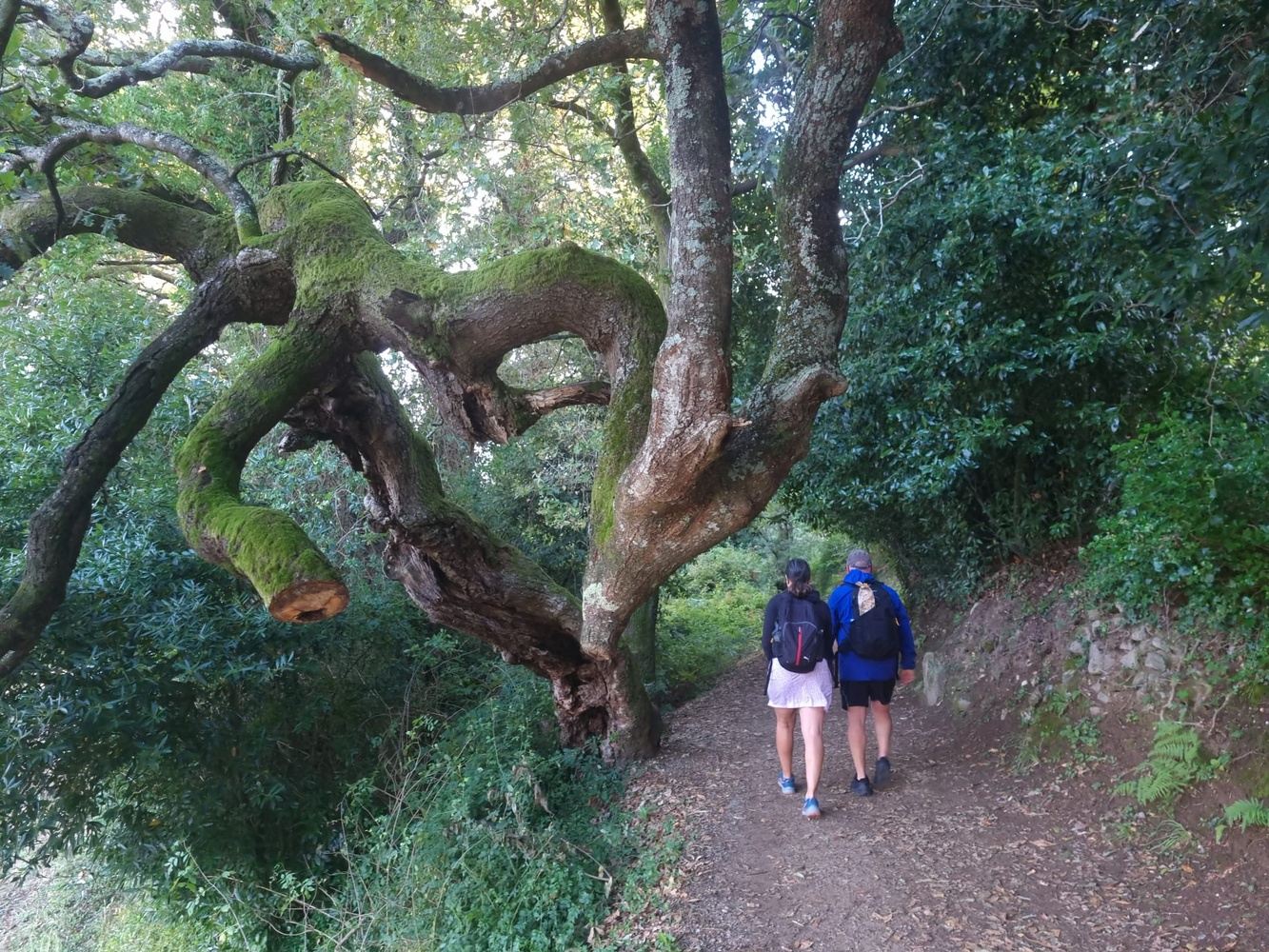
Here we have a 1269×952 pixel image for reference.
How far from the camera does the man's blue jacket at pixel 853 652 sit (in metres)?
5.71

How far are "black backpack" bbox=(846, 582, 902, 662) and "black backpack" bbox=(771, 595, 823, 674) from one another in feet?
1.12

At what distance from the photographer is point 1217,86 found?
4.75 m

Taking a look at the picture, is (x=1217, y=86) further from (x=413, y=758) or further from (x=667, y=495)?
(x=413, y=758)

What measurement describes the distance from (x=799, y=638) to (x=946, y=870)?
1614mm

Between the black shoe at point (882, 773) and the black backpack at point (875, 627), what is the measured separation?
879 mm

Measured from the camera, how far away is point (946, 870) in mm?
4793

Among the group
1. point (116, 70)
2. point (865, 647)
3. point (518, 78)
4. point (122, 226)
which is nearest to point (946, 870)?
point (865, 647)

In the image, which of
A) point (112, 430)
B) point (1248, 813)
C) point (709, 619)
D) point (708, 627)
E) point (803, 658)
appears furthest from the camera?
point (709, 619)

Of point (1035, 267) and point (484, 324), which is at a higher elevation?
A: point (1035, 267)

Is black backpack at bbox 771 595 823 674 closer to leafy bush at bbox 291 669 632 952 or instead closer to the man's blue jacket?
the man's blue jacket

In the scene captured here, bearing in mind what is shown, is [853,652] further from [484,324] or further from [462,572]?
[484,324]

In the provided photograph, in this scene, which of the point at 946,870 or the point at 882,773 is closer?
the point at 946,870

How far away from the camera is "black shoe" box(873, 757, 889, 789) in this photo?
5.96 meters

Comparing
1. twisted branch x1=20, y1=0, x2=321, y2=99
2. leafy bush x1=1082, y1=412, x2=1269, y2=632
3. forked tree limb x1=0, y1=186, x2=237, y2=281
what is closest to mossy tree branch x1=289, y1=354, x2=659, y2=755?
forked tree limb x1=0, y1=186, x2=237, y2=281
